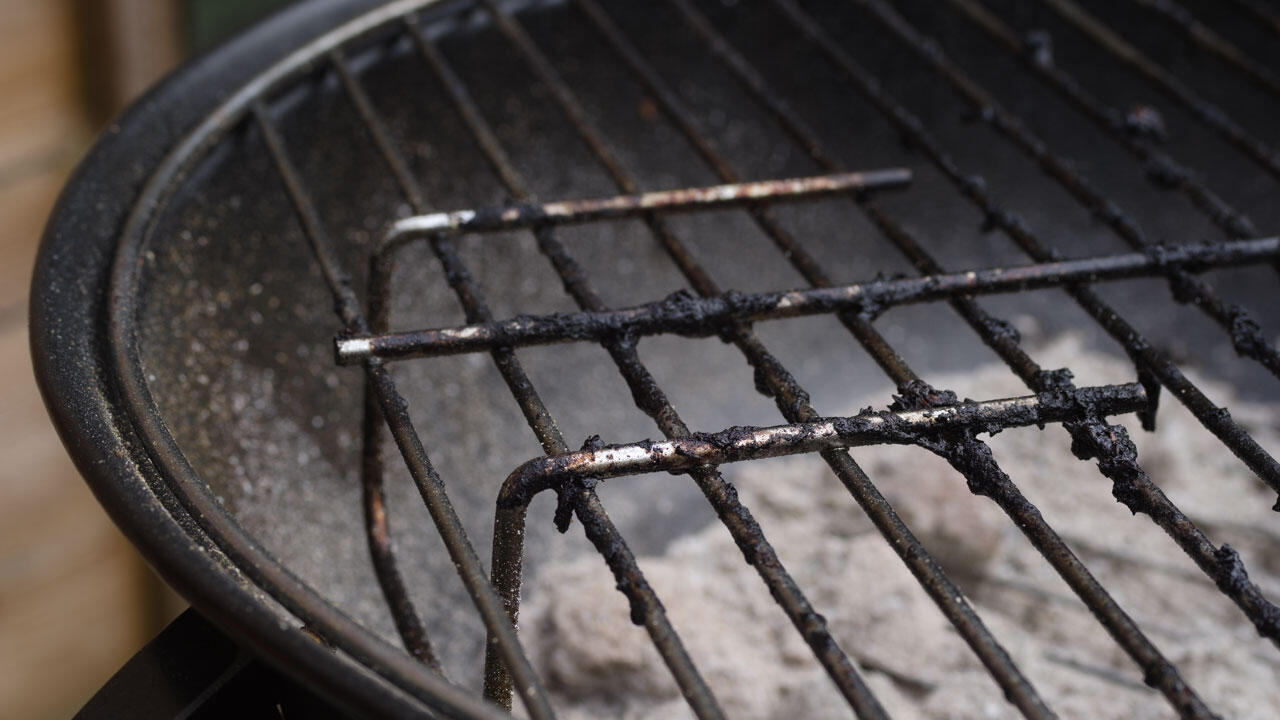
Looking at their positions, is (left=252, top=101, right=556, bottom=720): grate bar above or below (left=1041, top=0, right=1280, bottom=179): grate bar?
below

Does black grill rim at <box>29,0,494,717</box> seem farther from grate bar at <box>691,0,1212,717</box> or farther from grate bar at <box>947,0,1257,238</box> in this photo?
grate bar at <box>947,0,1257,238</box>

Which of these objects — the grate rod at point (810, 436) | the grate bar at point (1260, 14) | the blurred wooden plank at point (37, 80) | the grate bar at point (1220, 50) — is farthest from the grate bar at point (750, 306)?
the blurred wooden plank at point (37, 80)

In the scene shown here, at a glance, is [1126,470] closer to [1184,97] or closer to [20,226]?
[1184,97]

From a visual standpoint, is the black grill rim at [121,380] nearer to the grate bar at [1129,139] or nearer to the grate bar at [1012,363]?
the grate bar at [1012,363]

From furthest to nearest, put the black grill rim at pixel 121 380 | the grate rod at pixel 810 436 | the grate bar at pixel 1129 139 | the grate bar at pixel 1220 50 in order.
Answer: the grate bar at pixel 1220 50 → the grate bar at pixel 1129 139 → the grate rod at pixel 810 436 → the black grill rim at pixel 121 380

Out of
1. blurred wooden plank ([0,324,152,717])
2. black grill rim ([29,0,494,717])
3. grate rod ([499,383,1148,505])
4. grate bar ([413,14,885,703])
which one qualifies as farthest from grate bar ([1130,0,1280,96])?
blurred wooden plank ([0,324,152,717])

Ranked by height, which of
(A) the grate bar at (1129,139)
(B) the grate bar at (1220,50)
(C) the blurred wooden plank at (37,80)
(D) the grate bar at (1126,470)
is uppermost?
(B) the grate bar at (1220,50)
